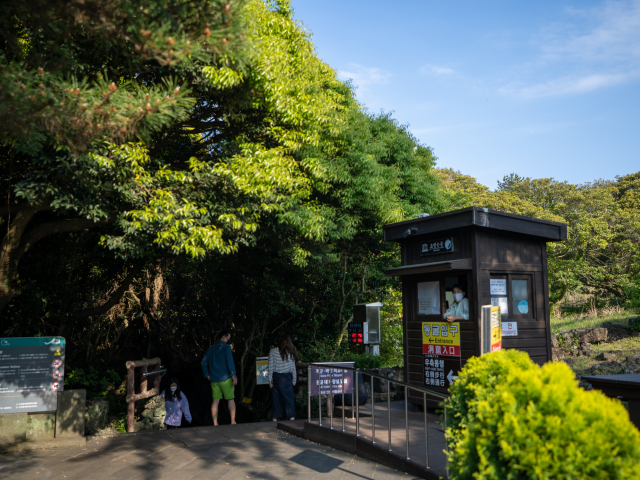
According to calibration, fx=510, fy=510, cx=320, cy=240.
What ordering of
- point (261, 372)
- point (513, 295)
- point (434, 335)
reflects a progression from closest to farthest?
point (513, 295)
point (434, 335)
point (261, 372)

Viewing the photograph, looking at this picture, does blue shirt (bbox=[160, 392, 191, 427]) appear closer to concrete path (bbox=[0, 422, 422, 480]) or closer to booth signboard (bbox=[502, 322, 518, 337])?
concrete path (bbox=[0, 422, 422, 480])

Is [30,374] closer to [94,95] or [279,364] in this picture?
[279,364]

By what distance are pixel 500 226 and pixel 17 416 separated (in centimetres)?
754

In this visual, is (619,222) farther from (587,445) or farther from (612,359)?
(587,445)

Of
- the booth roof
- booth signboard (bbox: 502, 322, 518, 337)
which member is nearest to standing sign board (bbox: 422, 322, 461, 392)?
booth signboard (bbox: 502, 322, 518, 337)

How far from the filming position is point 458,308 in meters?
7.72

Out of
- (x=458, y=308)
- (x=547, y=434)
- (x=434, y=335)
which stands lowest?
(x=547, y=434)

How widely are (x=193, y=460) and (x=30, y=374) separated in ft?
9.99

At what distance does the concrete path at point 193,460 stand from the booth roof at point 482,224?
3604mm

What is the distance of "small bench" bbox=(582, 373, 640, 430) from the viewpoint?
5.36 meters

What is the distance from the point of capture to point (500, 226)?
7543 millimetres

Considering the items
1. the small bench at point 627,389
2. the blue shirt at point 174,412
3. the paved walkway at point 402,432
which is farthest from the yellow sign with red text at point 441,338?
the blue shirt at point 174,412

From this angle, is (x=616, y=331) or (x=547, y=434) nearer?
(x=547, y=434)

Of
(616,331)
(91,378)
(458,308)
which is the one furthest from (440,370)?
(616,331)
